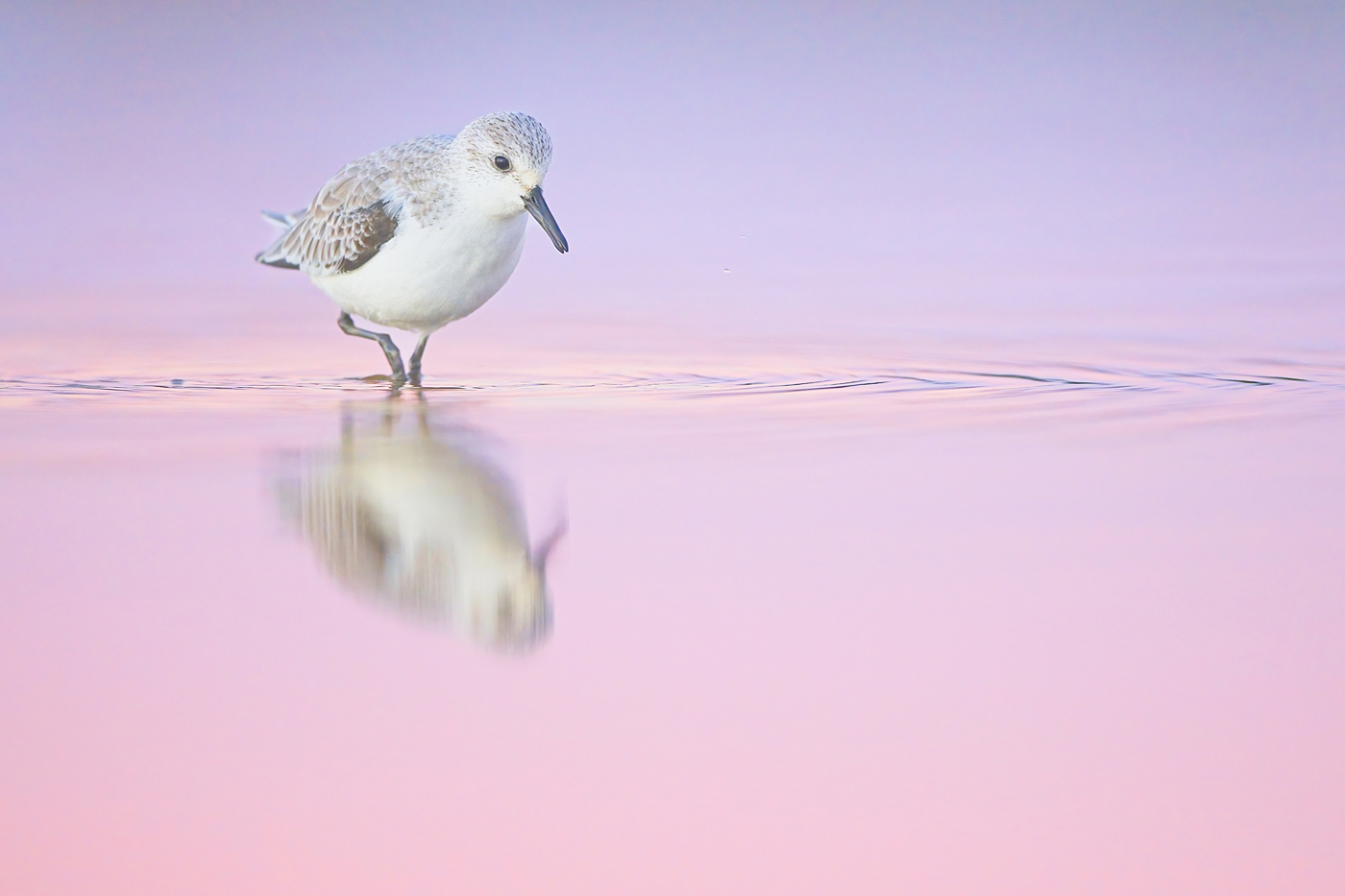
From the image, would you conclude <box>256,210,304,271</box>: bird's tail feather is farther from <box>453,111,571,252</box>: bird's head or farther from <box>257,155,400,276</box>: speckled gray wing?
<box>453,111,571,252</box>: bird's head

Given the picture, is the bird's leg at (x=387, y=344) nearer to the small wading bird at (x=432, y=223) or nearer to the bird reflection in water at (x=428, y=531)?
the small wading bird at (x=432, y=223)

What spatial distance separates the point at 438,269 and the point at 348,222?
532 millimetres

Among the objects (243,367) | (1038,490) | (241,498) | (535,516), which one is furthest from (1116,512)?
(243,367)

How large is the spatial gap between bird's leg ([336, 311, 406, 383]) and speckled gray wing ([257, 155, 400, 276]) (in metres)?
0.31

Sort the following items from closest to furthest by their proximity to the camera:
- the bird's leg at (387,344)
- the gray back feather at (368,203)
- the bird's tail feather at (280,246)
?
the gray back feather at (368,203)
the bird's leg at (387,344)
the bird's tail feather at (280,246)

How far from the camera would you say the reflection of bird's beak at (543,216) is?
5828 millimetres

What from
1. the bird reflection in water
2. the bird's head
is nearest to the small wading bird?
the bird's head

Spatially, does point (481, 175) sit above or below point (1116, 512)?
above

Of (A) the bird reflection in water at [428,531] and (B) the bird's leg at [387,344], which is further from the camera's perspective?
(B) the bird's leg at [387,344]

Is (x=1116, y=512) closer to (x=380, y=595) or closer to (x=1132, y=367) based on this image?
(x=380, y=595)

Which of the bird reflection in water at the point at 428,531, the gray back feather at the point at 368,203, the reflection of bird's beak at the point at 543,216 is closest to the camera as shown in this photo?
the bird reflection in water at the point at 428,531

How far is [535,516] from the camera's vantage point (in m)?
4.09

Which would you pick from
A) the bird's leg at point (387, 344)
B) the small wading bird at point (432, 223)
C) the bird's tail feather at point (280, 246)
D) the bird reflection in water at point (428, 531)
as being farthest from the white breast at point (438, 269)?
the bird reflection in water at point (428, 531)

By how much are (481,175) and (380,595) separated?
9.06 feet
